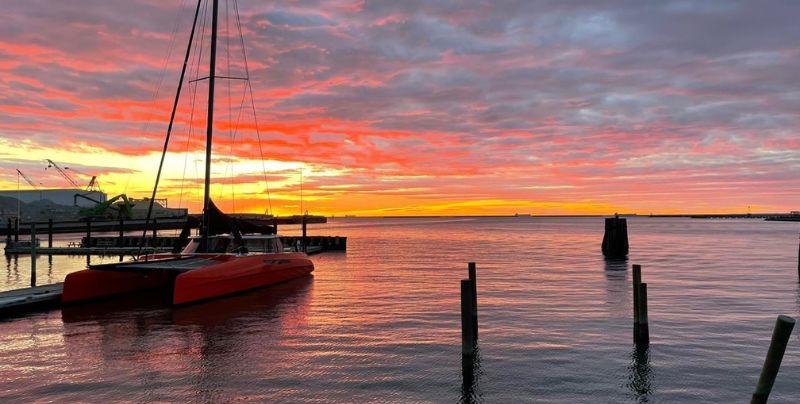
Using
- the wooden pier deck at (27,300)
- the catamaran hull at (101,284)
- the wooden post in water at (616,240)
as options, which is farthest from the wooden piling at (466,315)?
the wooden post in water at (616,240)

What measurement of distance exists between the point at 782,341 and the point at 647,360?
5.91 metres

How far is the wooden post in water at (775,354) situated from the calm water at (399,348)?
8.97ft

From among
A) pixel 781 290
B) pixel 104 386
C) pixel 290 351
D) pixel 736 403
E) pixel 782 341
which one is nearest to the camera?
pixel 782 341

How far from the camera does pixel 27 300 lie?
62.2ft

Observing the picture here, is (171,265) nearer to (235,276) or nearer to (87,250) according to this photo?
(235,276)

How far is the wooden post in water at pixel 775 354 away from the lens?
7.40 metres

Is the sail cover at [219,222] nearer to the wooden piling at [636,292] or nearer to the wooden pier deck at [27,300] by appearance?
the wooden pier deck at [27,300]

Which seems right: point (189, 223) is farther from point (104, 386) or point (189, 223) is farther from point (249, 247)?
point (104, 386)

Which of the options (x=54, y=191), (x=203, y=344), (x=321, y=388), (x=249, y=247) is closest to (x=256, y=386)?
(x=321, y=388)

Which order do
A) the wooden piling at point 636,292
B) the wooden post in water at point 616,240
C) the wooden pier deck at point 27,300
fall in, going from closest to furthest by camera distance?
1. the wooden piling at point 636,292
2. the wooden pier deck at point 27,300
3. the wooden post in water at point 616,240

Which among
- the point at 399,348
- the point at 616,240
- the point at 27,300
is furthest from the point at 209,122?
the point at 616,240

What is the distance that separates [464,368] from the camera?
1170 centimetres

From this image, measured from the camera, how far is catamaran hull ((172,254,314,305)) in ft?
63.2

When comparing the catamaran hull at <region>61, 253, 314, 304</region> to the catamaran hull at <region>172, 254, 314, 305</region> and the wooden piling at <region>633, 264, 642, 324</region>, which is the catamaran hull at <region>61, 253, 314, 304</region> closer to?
the catamaran hull at <region>172, 254, 314, 305</region>
